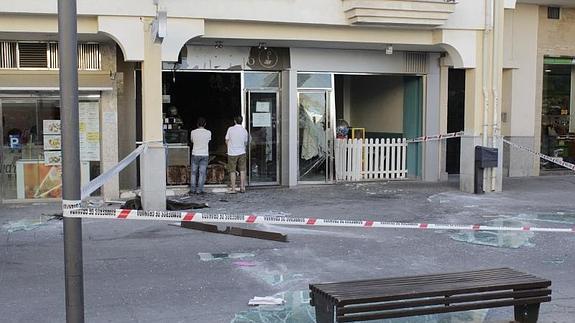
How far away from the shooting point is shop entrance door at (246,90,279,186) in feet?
49.6

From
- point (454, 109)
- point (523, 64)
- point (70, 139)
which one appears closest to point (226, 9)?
point (454, 109)

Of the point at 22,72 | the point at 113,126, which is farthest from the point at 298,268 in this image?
the point at 22,72

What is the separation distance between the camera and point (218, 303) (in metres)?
6.38

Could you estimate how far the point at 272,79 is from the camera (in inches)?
598

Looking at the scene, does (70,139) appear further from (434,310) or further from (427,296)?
(434,310)

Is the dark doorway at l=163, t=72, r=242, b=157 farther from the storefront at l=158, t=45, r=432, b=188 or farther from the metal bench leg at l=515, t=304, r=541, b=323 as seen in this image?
the metal bench leg at l=515, t=304, r=541, b=323

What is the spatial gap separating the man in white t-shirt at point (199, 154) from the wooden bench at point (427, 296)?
8981 mm

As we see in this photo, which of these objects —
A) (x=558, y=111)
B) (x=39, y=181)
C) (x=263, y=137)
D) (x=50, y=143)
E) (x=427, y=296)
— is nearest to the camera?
(x=427, y=296)

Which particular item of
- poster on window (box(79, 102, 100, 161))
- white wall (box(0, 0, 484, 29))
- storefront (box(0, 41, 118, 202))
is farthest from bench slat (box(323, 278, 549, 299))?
poster on window (box(79, 102, 100, 161))

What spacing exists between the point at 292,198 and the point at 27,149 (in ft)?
18.0

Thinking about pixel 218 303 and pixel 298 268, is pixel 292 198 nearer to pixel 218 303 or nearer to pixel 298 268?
pixel 298 268

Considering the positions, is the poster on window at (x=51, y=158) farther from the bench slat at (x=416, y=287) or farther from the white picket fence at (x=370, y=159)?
the bench slat at (x=416, y=287)

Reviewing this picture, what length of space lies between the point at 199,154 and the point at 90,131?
2.28m

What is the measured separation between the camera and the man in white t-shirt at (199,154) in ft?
45.7
